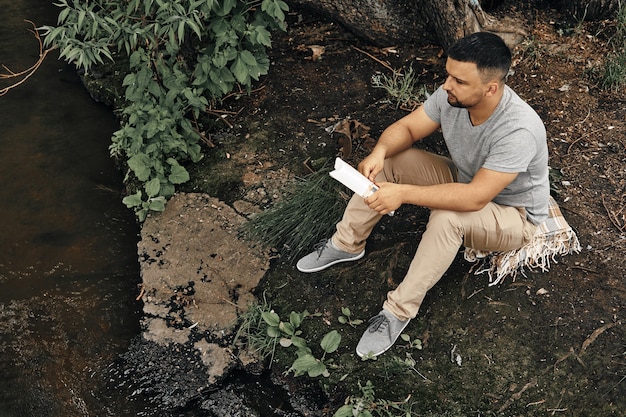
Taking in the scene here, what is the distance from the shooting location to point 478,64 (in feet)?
8.60

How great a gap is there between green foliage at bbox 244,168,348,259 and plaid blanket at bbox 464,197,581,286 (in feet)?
2.51

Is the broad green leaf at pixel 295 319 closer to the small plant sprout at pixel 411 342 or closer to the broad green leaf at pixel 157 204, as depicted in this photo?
the small plant sprout at pixel 411 342

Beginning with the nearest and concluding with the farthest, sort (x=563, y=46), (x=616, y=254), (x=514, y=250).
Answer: (x=514, y=250) → (x=616, y=254) → (x=563, y=46)

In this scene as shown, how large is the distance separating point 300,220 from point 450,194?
1053 mm

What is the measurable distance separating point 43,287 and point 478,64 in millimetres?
2486

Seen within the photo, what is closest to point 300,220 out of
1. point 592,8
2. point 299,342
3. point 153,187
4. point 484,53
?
point 299,342

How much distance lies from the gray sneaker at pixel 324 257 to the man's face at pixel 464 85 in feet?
3.32

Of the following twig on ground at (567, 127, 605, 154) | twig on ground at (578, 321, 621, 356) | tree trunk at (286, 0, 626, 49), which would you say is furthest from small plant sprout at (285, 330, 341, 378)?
tree trunk at (286, 0, 626, 49)

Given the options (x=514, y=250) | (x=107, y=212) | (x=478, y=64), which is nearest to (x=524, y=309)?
(x=514, y=250)

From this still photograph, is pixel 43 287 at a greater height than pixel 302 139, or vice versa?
pixel 302 139

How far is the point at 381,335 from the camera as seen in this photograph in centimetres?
309

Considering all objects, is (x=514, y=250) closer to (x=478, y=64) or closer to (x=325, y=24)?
(x=478, y=64)

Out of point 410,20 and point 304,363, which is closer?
point 304,363

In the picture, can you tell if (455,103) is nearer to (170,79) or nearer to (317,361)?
(317,361)
